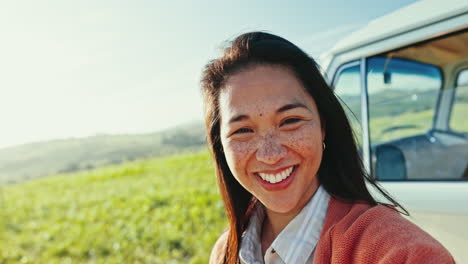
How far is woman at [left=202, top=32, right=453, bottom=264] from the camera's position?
131cm

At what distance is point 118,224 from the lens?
662cm

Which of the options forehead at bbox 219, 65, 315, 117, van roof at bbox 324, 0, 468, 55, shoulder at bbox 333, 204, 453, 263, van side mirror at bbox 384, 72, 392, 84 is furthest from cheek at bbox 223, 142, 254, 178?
van side mirror at bbox 384, 72, 392, 84

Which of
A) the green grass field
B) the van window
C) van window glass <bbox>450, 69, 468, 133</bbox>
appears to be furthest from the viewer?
the green grass field

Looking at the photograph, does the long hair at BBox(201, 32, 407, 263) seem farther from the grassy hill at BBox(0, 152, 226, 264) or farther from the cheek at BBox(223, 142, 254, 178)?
the grassy hill at BBox(0, 152, 226, 264)

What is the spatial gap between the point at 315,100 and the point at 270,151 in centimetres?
26

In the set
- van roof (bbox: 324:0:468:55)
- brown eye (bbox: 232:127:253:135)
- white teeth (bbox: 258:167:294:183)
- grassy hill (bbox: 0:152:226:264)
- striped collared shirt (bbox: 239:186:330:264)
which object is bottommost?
grassy hill (bbox: 0:152:226:264)

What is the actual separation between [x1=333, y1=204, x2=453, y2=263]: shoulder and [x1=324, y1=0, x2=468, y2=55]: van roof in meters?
1.06

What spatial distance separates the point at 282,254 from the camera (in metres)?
1.37

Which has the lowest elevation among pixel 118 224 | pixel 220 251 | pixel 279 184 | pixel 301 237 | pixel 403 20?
pixel 118 224

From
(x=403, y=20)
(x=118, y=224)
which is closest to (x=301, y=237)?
(x=403, y=20)

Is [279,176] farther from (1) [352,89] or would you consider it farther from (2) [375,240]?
(1) [352,89]

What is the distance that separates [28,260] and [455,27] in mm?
5764

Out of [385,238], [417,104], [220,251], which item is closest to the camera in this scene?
[385,238]

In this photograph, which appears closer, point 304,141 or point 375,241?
point 375,241
